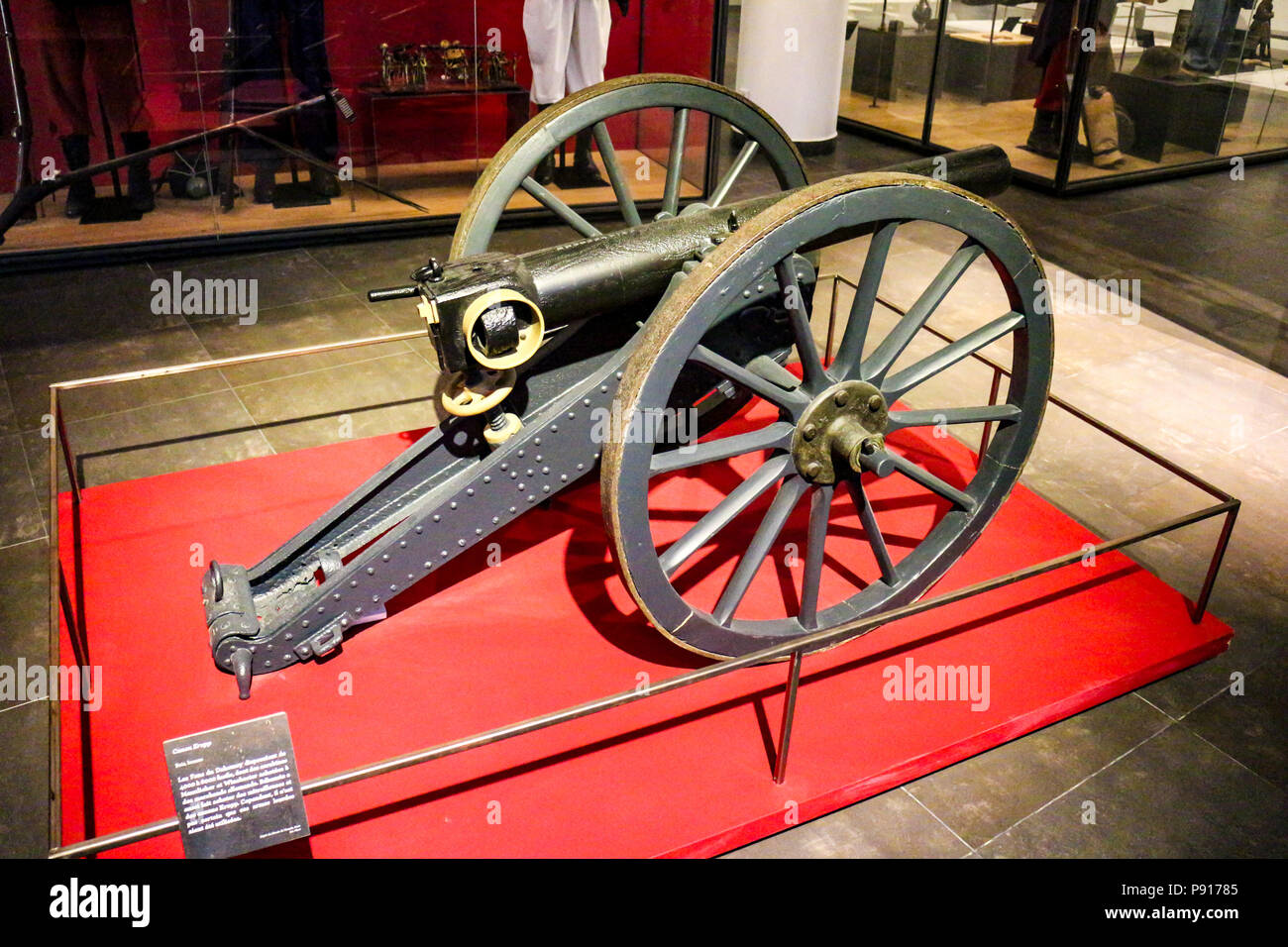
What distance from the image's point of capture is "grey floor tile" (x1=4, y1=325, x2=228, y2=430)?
5012 mm

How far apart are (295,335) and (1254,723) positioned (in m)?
4.57

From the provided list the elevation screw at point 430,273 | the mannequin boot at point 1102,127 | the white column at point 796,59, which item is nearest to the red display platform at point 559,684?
the elevation screw at point 430,273

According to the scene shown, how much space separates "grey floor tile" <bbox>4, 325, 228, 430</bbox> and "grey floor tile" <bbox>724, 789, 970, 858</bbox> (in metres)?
3.56

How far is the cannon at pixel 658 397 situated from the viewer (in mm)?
2768

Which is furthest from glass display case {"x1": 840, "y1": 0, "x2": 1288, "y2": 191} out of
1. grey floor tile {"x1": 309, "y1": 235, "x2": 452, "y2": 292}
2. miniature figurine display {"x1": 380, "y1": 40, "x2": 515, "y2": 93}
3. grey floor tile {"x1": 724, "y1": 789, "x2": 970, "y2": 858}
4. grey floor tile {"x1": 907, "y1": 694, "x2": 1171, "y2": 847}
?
grey floor tile {"x1": 724, "y1": 789, "x2": 970, "y2": 858}

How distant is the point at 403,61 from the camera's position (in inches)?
265

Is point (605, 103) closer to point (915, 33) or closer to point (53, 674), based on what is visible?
point (53, 674)

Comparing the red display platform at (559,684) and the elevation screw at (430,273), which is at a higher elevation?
the elevation screw at (430,273)

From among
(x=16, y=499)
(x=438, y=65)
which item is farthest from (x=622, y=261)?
(x=438, y=65)

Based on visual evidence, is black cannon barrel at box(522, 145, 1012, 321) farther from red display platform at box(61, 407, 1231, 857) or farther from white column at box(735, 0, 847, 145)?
white column at box(735, 0, 847, 145)

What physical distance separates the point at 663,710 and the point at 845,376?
3.52 feet

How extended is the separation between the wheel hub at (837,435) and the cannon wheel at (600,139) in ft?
3.36

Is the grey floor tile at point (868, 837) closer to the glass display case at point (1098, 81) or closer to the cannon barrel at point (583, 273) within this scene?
the cannon barrel at point (583, 273)

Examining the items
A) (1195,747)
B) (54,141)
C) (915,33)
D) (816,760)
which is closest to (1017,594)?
(1195,747)
